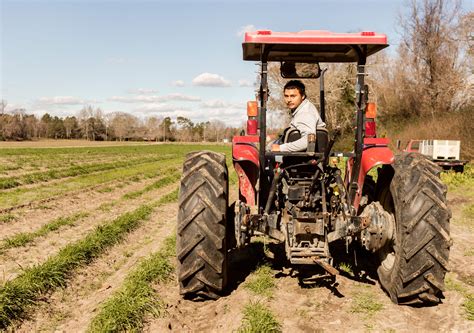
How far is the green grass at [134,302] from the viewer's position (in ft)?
12.7

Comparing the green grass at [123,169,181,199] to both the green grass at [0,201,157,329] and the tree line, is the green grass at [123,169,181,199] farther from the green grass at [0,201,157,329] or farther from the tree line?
the tree line

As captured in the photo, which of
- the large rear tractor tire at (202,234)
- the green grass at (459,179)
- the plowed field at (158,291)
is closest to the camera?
the plowed field at (158,291)

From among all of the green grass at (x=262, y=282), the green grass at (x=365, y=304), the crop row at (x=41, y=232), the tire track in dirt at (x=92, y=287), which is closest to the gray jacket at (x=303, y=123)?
the green grass at (x=262, y=282)

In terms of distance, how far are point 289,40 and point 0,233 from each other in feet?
18.5

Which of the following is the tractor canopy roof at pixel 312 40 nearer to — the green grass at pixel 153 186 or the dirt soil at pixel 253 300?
the dirt soil at pixel 253 300

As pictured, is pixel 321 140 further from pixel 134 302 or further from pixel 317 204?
pixel 134 302

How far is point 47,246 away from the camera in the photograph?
6590 millimetres

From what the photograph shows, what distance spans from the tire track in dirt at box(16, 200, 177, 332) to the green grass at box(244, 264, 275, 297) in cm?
152

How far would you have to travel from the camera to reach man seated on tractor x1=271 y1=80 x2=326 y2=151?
14.7 ft

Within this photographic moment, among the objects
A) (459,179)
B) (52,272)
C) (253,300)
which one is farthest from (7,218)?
(459,179)

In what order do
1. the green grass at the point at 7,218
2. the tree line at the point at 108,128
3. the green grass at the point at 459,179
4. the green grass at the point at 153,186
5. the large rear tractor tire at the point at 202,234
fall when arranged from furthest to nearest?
the tree line at the point at 108,128 → the green grass at the point at 459,179 → the green grass at the point at 153,186 → the green grass at the point at 7,218 → the large rear tractor tire at the point at 202,234

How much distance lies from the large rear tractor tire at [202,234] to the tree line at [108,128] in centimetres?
9636

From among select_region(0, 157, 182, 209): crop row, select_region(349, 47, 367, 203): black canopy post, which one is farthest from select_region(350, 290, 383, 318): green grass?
select_region(0, 157, 182, 209): crop row

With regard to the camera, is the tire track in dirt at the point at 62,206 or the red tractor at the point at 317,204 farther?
the tire track in dirt at the point at 62,206
